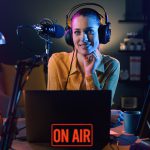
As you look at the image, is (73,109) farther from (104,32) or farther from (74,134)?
(104,32)

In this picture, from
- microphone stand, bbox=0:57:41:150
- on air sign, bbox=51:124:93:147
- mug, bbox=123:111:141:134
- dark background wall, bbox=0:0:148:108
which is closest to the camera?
microphone stand, bbox=0:57:41:150

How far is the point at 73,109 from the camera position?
1.38m

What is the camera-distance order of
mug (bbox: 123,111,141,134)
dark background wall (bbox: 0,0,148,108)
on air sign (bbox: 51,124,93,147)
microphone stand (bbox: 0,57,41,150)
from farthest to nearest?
dark background wall (bbox: 0,0,148,108) < mug (bbox: 123,111,141,134) < on air sign (bbox: 51,124,93,147) < microphone stand (bbox: 0,57,41,150)

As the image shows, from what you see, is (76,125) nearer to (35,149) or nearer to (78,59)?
(35,149)

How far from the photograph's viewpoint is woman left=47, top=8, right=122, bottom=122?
2221 millimetres

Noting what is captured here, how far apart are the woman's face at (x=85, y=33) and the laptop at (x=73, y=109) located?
3.01 ft

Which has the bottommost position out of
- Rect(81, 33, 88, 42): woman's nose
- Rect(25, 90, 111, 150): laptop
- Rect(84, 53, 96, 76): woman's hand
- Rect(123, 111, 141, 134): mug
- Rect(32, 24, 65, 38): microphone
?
Rect(123, 111, 141, 134): mug

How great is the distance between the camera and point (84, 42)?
7.32 ft

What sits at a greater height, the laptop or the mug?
the laptop

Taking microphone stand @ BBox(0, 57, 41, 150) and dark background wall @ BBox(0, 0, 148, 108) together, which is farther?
dark background wall @ BBox(0, 0, 148, 108)

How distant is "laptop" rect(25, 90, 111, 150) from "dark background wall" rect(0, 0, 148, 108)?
270 centimetres

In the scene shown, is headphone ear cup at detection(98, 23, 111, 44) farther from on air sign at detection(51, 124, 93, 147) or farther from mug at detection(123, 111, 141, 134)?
on air sign at detection(51, 124, 93, 147)

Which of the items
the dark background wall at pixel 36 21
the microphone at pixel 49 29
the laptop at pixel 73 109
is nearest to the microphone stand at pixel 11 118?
the laptop at pixel 73 109

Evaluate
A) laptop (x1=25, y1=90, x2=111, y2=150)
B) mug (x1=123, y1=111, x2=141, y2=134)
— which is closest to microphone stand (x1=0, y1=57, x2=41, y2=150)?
laptop (x1=25, y1=90, x2=111, y2=150)
